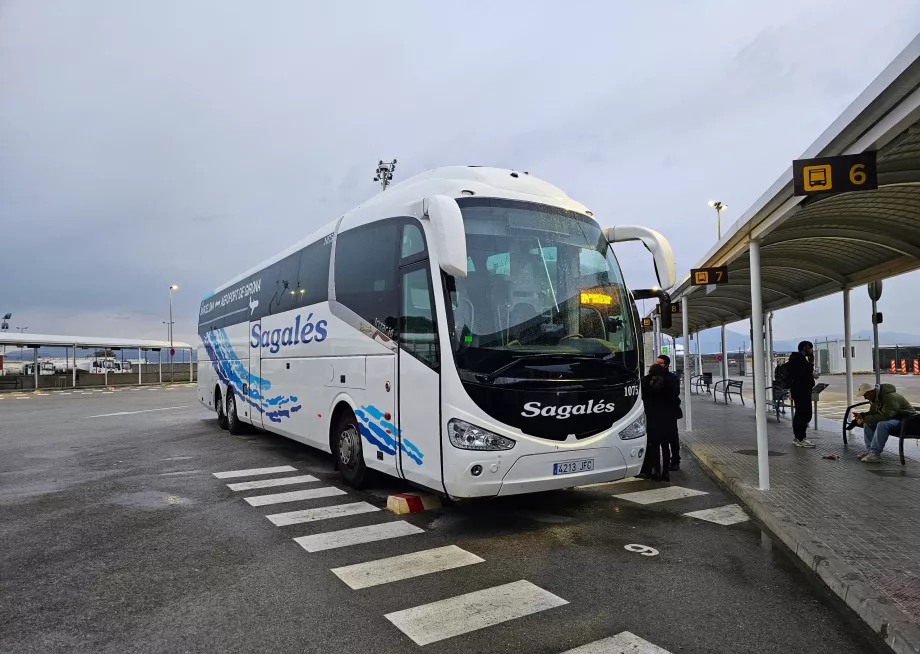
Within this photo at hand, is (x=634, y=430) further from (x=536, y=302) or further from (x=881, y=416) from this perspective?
(x=881, y=416)

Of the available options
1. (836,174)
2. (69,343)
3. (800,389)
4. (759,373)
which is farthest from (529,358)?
(69,343)

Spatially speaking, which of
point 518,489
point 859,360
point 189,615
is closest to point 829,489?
point 518,489

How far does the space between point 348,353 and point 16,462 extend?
24.4 ft

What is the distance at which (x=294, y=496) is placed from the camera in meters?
8.06

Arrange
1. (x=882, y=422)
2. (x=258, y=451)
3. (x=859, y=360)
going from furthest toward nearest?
1. (x=859, y=360)
2. (x=258, y=451)
3. (x=882, y=422)

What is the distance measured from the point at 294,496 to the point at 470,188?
4512 mm

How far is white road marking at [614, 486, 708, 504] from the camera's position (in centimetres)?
772

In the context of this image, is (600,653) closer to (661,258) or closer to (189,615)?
(189,615)

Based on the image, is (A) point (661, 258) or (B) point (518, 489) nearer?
(B) point (518, 489)

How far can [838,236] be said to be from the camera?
873 cm

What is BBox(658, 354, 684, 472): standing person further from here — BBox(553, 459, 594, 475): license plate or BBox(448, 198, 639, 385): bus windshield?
BBox(553, 459, 594, 475): license plate

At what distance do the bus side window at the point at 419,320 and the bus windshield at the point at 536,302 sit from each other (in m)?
0.30

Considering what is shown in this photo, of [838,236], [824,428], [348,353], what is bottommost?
[824,428]

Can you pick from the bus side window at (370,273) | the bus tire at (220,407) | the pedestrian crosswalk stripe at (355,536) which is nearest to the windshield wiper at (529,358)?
the bus side window at (370,273)
